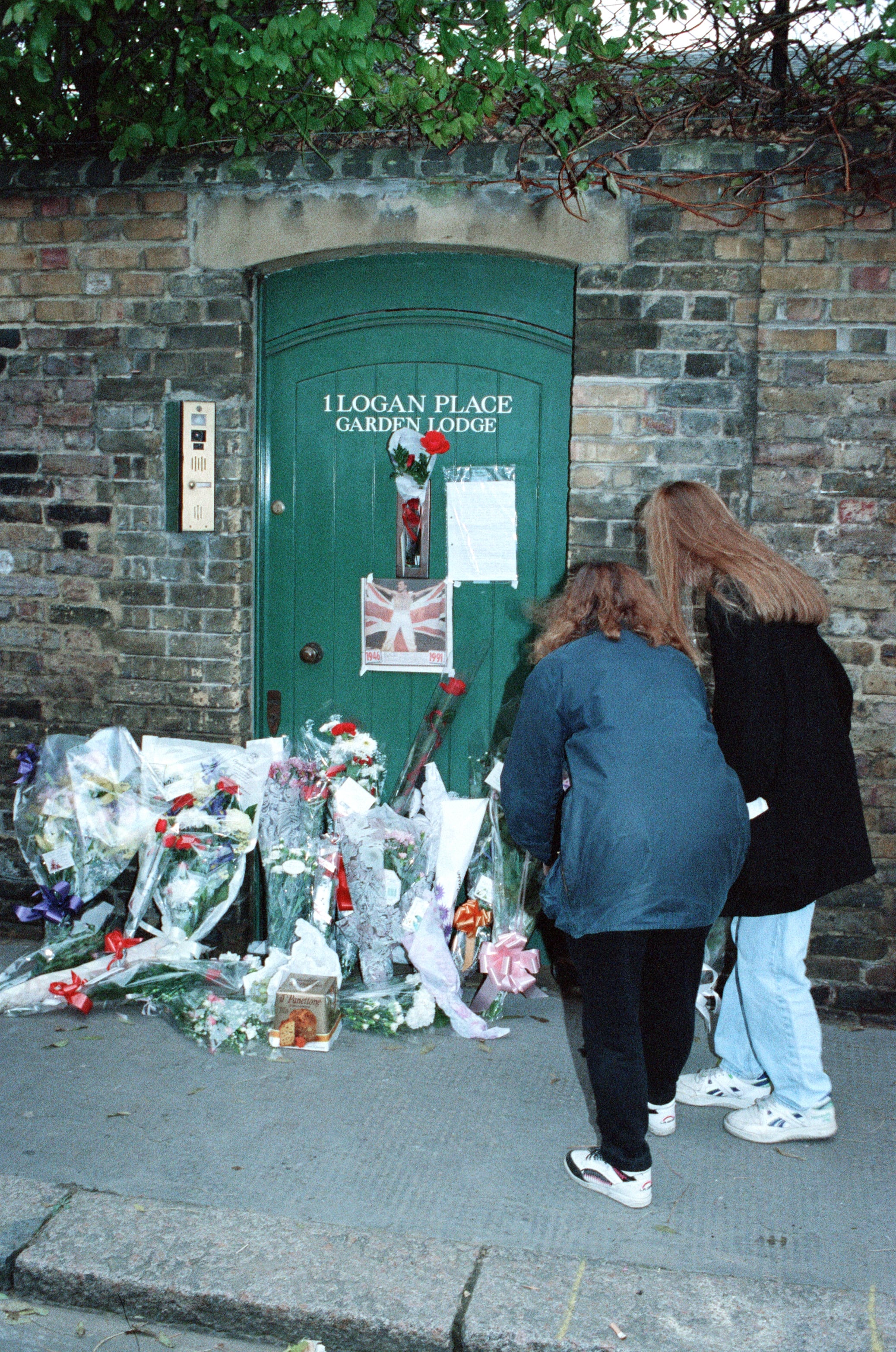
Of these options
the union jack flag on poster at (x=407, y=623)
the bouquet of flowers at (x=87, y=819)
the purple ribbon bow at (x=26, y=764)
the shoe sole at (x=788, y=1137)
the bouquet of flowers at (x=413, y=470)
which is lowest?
the shoe sole at (x=788, y=1137)

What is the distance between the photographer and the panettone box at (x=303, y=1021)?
378cm

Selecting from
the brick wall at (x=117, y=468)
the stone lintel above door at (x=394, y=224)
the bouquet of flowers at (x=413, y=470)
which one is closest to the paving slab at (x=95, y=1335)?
the brick wall at (x=117, y=468)

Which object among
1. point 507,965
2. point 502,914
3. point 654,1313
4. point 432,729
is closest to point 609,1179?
point 654,1313

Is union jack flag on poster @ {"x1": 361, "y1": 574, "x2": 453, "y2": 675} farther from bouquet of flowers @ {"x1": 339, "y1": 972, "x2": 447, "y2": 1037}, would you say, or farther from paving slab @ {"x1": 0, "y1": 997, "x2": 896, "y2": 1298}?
paving slab @ {"x1": 0, "y1": 997, "x2": 896, "y2": 1298}

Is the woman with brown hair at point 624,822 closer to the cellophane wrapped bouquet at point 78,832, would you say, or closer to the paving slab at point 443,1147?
the paving slab at point 443,1147

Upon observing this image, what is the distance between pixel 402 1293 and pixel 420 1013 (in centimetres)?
133

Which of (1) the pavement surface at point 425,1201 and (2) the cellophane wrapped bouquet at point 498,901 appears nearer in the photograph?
(1) the pavement surface at point 425,1201

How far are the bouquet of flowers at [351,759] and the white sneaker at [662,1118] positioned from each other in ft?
4.89

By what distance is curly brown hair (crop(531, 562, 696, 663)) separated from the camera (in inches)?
116

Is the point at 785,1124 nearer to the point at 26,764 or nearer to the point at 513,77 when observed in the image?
the point at 26,764

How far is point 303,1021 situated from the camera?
3.79 metres

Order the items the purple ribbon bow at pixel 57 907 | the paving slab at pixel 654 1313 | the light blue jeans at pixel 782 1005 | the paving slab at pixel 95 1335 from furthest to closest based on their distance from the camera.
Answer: the purple ribbon bow at pixel 57 907, the light blue jeans at pixel 782 1005, the paving slab at pixel 95 1335, the paving slab at pixel 654 1313

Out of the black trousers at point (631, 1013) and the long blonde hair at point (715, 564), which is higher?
the long blonde hair at point (715, 564)

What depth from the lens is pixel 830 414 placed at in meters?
4.00
